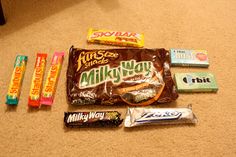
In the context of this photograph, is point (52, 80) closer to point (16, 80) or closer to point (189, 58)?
point (16, 80)

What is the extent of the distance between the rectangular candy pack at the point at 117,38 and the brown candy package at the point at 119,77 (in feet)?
0.16

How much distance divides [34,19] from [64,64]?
0.87 ft

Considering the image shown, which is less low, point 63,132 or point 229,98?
point 229,98

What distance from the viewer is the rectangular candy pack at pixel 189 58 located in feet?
3.21

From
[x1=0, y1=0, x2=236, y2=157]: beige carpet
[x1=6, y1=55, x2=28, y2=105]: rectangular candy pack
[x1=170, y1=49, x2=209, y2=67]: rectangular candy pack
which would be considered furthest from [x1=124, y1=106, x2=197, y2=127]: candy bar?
[x1=6, y1=55, x2=28, y2=105]: rectangular candy pack

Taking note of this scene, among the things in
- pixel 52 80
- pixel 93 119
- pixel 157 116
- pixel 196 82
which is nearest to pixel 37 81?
pixel 52 80

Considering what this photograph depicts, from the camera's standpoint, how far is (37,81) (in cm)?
90

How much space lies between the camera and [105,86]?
2.89 feet

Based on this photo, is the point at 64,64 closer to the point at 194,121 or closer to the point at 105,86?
the point at 105,86

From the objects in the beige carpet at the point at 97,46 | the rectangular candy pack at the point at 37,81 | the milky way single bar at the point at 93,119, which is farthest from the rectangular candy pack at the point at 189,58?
the rectangular candy pack at the point at 37,81

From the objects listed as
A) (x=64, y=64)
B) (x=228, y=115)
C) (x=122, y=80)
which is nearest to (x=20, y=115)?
(x=64, y=64)

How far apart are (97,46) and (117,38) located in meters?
0.08

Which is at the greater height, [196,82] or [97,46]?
[97,46]

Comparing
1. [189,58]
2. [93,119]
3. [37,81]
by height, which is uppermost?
[189,58]
